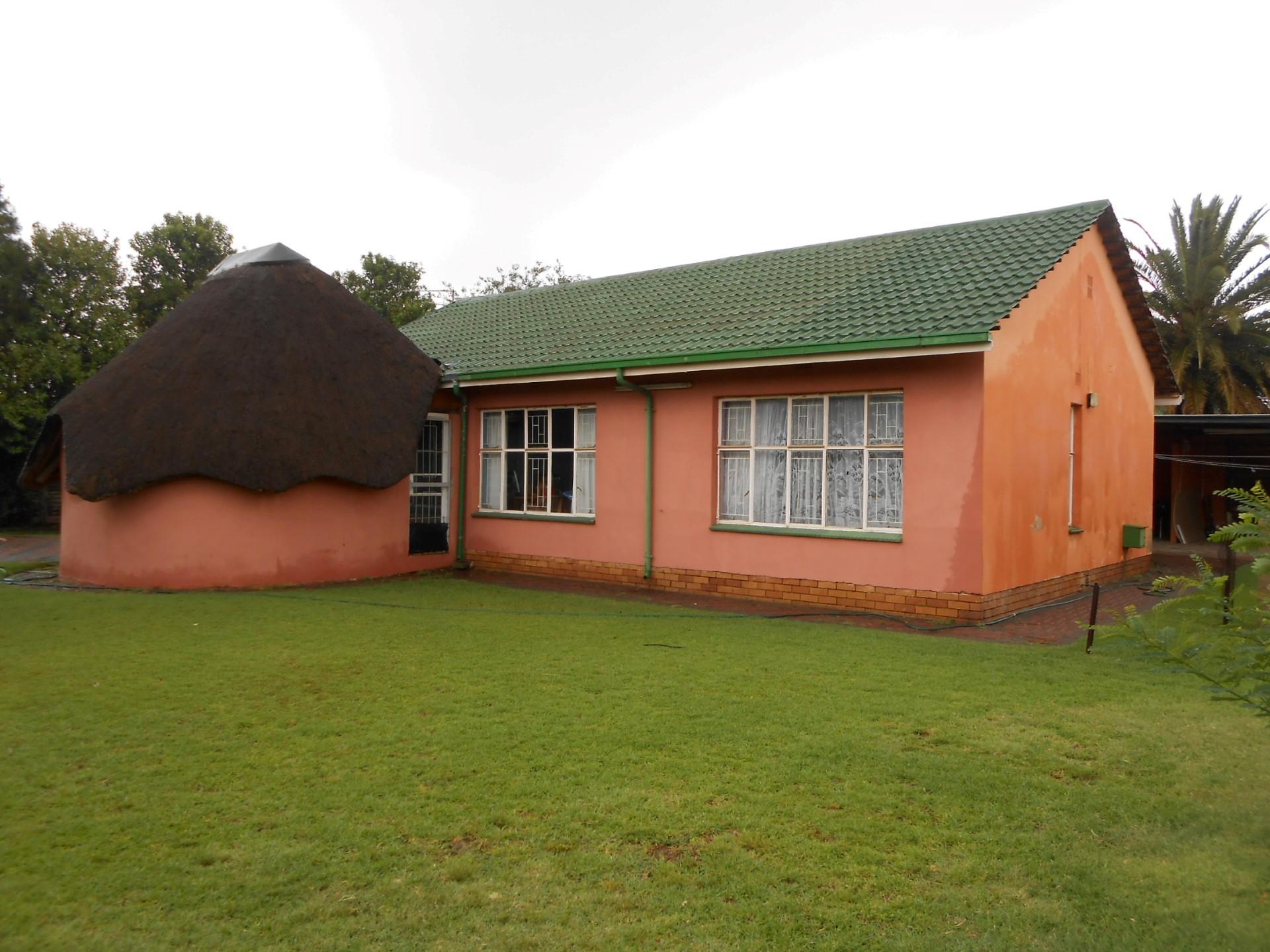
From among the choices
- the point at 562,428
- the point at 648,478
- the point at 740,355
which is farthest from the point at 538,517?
the point at 740,355

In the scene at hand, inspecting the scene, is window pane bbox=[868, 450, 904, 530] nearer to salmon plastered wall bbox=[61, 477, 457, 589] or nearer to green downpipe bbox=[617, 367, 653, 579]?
green downpipe bbox=[617, 367, 653, 579]

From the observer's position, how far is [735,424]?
42.4 feet

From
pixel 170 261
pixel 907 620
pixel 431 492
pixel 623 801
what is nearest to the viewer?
pixel 623 801

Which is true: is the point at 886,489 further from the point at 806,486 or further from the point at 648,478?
the point at 648,478

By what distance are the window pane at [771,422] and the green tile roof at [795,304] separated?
34.7 inches

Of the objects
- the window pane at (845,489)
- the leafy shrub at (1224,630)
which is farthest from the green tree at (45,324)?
the leafy shrub at (1224,630)

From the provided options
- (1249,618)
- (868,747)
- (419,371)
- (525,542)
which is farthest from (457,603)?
(1249,618)

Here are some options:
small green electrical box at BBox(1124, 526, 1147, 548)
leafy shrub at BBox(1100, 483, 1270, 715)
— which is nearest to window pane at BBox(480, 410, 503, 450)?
small green electrical box at BBox(1124, 526, 1147, 548)

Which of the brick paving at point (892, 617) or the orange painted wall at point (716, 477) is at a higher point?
the orange painted wall at point (716, 477)

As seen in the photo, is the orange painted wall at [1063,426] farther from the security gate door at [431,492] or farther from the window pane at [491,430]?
the security gate door at [431,492]

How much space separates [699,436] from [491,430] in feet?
14.4

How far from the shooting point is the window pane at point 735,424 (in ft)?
42.0

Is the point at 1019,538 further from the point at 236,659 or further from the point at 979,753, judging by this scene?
the point at 236,659

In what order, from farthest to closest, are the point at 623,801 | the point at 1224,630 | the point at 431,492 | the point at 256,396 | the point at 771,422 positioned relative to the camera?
the point at 431,492 < the point at 256,396 < the point at 771,422 < the point at 623,801 < the point at 1224,630
